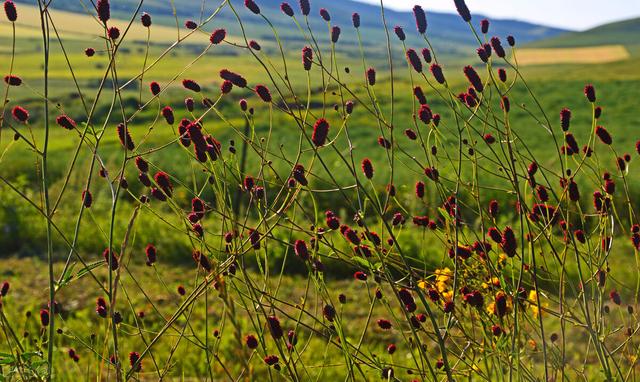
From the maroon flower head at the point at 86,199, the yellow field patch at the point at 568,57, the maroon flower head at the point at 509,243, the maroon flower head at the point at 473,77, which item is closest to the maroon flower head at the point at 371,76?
the maroon flower head at the point at 473,77

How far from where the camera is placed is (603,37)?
120 metres

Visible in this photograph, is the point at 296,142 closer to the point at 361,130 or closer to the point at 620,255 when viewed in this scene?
the point at 361,130

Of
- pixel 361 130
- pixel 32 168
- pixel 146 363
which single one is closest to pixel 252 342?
pixel 146 363

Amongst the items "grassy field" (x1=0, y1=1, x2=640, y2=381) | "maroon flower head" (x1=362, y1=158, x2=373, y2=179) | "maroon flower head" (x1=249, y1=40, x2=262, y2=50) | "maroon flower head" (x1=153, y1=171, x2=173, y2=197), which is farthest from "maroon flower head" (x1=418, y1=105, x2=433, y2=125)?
"maroon flower head" (x1=153, y1=171, x2=173, y2=197)

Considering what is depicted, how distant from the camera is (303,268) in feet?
22.9

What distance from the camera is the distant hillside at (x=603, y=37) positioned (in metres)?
110

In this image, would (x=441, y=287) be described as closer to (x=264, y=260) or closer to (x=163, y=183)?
(x=163, y=183)

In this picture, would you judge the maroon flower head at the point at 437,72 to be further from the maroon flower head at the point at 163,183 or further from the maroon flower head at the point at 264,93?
the maroon flower head at the point at 163,183

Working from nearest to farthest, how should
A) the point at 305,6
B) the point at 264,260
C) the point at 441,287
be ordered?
the point at 305,6, the point at 441,287, the point at 264,260

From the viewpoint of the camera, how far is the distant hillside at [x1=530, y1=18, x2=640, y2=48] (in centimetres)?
10956

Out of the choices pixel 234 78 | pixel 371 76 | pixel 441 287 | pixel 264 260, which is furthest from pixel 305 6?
pixel 264 260

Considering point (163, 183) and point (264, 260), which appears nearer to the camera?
point (163, 183)

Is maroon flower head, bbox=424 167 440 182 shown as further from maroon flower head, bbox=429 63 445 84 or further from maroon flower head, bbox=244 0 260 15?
maroon flower head, bbox=244 0 260 15

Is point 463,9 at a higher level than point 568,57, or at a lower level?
higher
